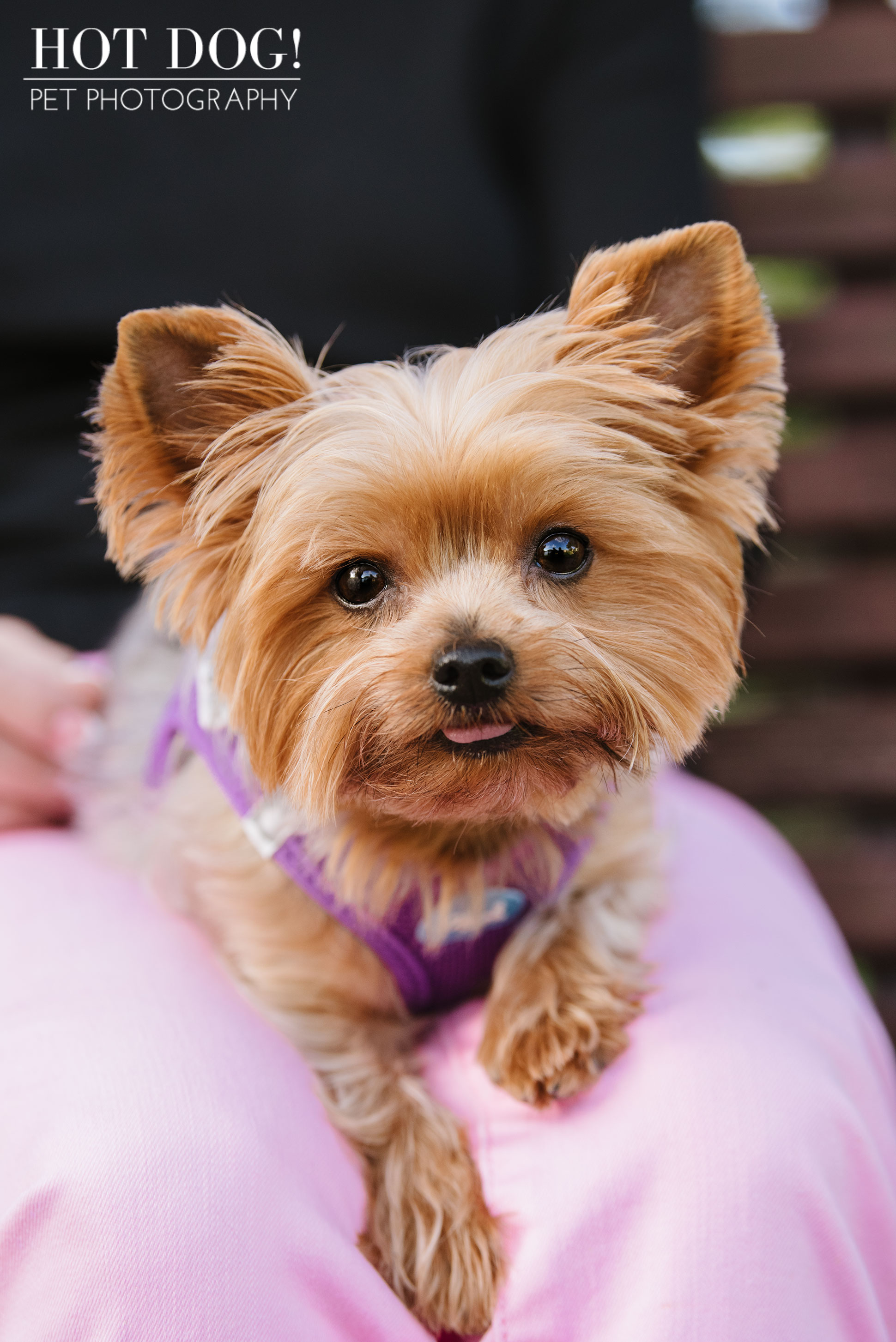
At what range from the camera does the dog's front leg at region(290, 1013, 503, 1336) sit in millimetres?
1273

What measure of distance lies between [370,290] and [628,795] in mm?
1030

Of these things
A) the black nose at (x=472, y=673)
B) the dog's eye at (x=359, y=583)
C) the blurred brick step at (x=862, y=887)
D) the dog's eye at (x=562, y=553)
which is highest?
the dog's eye at (x=562, y=553)

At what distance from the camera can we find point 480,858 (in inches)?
58.0

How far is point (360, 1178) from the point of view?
137 cm

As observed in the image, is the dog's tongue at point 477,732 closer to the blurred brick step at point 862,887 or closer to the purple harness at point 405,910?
the purple harness at point 405,910

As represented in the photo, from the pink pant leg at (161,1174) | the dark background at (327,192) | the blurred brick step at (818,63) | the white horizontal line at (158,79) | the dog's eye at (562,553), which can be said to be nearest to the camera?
the pink pant leg at (161,1174)

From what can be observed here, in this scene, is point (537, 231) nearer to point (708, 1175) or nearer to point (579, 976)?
point (579, 976)

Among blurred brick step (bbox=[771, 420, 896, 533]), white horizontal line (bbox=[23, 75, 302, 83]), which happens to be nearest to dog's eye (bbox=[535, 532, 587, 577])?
white horizontal line (bbox=[23, 75, 302, 83])

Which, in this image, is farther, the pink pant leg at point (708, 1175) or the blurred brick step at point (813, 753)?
the blurred brick step at point (813, 753)

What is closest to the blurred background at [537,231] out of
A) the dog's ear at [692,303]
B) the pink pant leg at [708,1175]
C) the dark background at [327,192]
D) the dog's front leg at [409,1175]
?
the dark background at [327,192]

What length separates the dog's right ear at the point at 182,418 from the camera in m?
1.23

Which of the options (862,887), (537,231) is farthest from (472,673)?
(862,887)

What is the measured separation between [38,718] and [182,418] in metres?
0.82

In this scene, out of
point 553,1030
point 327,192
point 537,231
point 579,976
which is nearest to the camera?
point 553,1030
